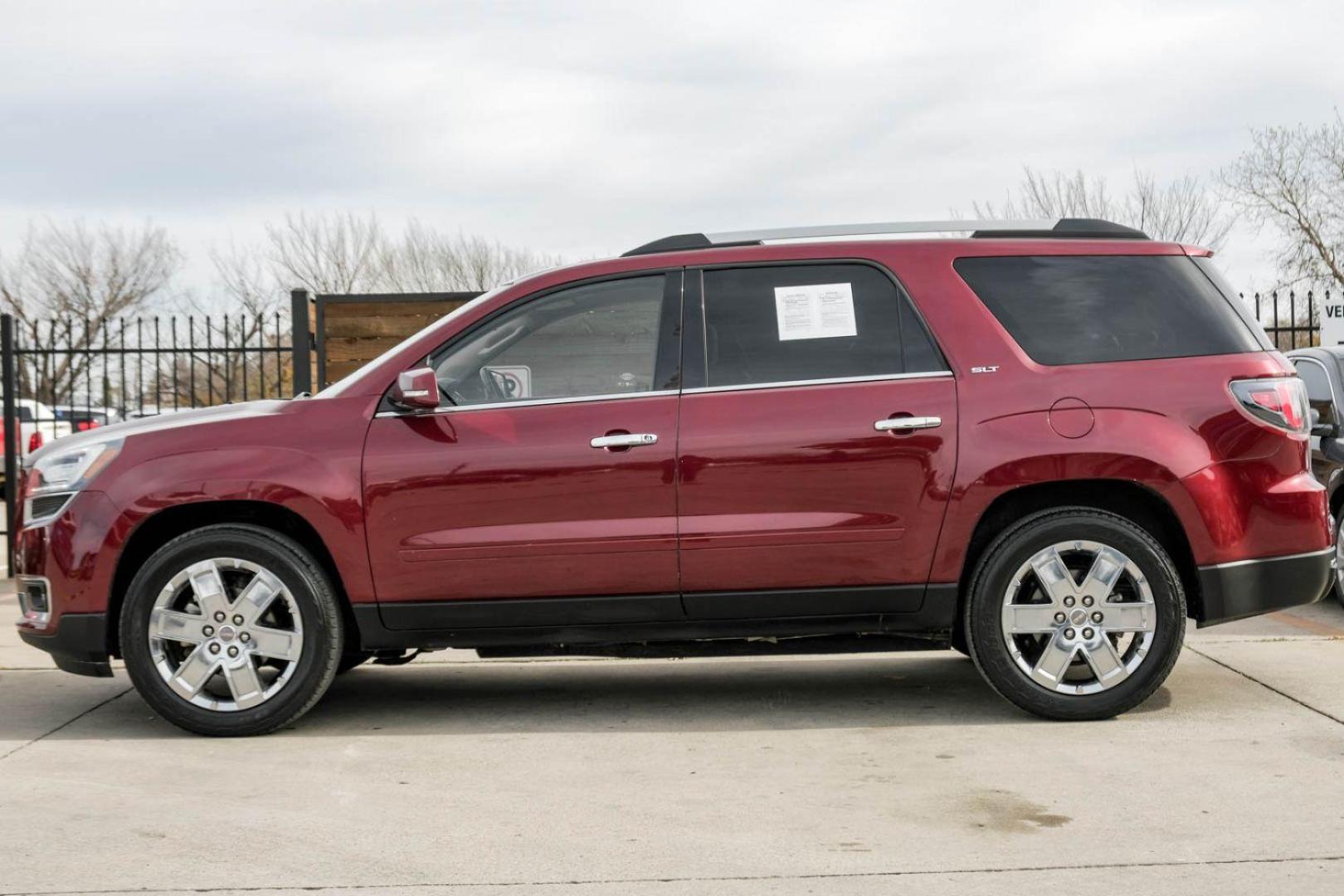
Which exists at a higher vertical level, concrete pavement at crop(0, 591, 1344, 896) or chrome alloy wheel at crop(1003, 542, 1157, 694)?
chrome alloy wheel at crop(1003, 542, 1157, 694)

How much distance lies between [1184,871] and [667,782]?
1721mm

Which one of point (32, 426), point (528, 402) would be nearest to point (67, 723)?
point (528, 402)

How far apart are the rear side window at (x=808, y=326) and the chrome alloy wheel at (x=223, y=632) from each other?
6.14 feet

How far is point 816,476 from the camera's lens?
5617 mm

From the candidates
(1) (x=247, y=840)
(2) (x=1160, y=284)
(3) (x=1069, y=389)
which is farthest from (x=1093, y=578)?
(1) (x=247, y=840)

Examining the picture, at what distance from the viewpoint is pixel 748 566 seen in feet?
18.5

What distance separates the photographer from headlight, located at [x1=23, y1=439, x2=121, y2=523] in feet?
19.2

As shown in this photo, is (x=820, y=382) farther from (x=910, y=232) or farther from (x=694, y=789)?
(x=694, y=789)

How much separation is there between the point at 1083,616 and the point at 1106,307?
1.19 m

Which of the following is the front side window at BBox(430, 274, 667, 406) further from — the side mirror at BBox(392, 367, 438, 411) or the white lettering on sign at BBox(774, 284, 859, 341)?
the white lettering on sign at BBox(774, 284, 859, 341)

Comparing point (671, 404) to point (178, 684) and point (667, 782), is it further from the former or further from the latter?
point (178, 684)

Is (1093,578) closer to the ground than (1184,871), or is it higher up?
higher up

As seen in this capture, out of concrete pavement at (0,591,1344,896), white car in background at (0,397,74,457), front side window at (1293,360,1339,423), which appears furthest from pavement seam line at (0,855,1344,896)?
white car in background at (0,397,74,457)

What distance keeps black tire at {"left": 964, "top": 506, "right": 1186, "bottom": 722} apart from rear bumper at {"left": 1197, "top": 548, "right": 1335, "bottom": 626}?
13 centimetres
